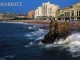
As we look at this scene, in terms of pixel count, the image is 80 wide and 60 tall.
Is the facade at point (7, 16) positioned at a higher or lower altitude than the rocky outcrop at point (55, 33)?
lower

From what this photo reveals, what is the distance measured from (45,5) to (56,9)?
7.64m

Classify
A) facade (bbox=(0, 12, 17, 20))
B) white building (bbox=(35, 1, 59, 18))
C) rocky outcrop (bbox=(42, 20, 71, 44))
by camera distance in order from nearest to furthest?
rocky outcrop (bbox=(42, 20, 71, 44)), white building (bbox=(35, 1, 59, 18)), facade (bbox=(0, 12, 17, 20))

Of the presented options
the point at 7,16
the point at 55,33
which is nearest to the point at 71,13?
the point at 7,16

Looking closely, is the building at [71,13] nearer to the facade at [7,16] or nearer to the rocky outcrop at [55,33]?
the facade at [7,16]

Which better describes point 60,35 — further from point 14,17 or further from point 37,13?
point 14,17

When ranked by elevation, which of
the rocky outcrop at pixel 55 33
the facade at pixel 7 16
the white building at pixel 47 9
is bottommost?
the facade at pixel 7 16

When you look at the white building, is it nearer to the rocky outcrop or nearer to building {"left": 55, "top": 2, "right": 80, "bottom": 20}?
building {"left": 55, "top": 2, "right": 80, "bottom": 20}

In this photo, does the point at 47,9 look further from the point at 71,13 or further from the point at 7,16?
the point at 7,16

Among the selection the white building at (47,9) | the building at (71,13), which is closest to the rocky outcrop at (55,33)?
the building at (71,13)

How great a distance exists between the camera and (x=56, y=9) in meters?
135

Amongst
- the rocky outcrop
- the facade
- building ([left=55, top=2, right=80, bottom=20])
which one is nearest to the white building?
building ([left=55, top=2, right=80, bottom=20])

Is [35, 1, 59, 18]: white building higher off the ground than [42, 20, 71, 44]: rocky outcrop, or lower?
higher

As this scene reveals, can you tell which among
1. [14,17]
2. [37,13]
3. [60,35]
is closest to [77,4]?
[37,13]

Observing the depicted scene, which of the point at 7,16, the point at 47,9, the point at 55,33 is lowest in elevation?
the point at 7,16
